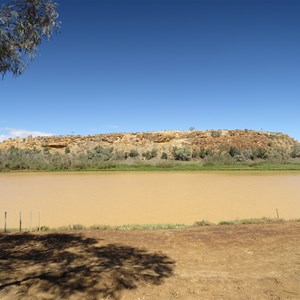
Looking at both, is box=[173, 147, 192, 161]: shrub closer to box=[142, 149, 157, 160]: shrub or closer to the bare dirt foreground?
box=[142, 149, 157, 160]: shrub

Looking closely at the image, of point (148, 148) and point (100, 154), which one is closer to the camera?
point (100, 154)

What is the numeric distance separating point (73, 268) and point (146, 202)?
10473 mm

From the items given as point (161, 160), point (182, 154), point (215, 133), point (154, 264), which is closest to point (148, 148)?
point (182, 154)

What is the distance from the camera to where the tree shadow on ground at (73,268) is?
5.14 m

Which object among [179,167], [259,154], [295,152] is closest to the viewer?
[179,167]

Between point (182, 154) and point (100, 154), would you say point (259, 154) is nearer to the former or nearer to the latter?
point (182, 154)

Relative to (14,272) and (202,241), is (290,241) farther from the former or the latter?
(14,272)

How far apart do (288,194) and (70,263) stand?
14775mm

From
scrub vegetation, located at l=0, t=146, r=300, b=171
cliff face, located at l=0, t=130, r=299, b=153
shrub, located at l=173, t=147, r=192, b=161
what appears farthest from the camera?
cliff face, located at l=0, t=130, r=299, b=153

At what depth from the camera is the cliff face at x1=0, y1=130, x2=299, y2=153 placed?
50775 millimetres

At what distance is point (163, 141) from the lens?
54375 mm

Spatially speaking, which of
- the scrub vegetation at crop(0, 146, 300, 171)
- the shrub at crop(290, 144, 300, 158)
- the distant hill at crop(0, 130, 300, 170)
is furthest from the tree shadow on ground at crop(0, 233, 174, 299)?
the shrub at crop(290, 144, 300, 158)

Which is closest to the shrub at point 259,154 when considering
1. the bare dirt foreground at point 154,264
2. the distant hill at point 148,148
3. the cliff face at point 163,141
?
the distant hill at point 148,148

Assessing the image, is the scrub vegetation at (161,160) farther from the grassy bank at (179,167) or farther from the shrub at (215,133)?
the shrub at (215,133)
